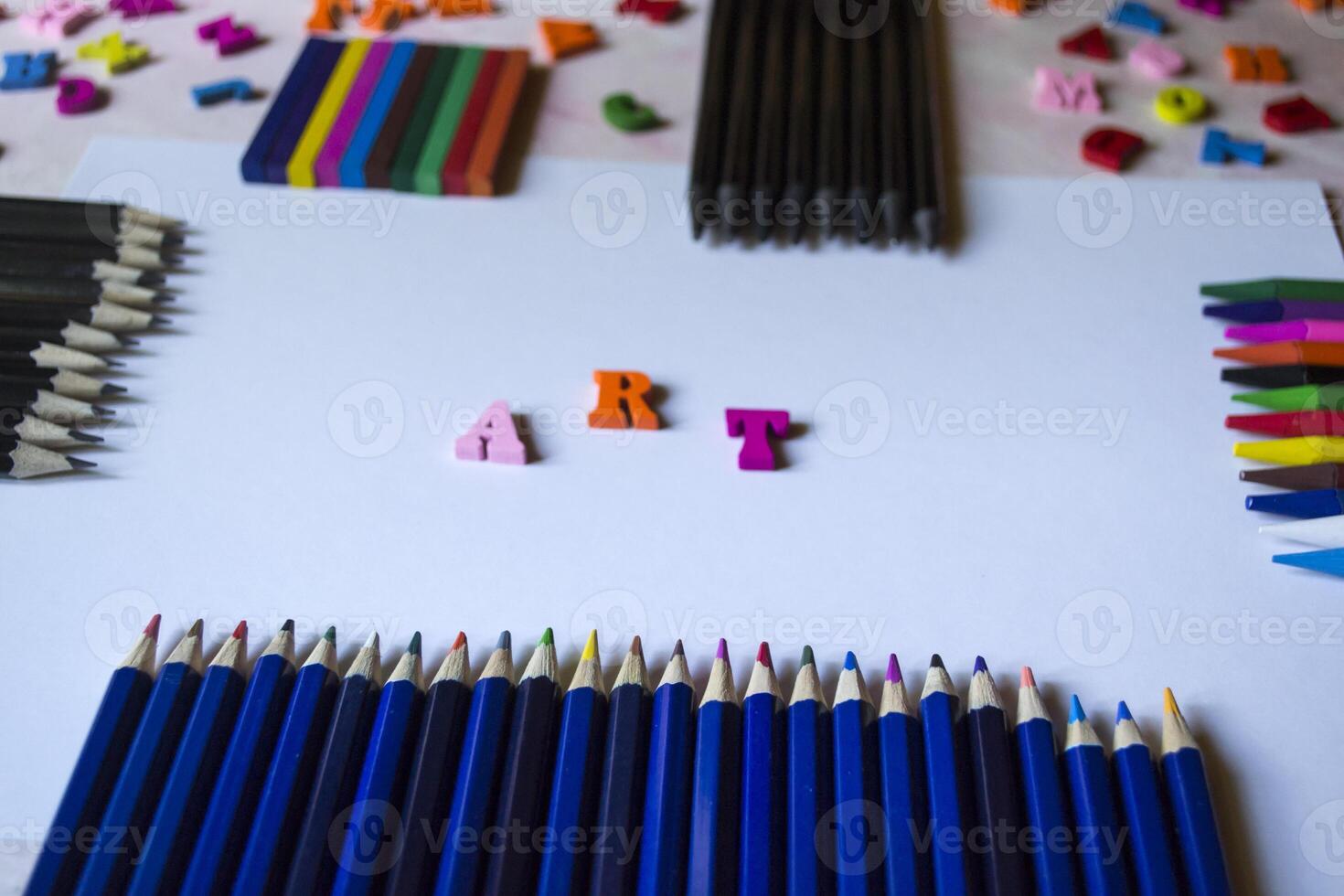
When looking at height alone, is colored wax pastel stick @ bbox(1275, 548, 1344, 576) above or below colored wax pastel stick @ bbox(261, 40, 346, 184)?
below

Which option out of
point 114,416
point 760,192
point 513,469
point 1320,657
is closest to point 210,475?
point 114,416

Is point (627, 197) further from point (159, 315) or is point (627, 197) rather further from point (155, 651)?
point (155, 651)

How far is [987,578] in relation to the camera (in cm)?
90

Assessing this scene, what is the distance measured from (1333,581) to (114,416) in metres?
1.04

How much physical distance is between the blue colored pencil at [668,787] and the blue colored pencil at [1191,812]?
323 millimetres

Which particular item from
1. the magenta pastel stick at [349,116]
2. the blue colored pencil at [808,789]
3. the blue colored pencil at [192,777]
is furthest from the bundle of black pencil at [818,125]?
the blue colored pencil at [192,777]

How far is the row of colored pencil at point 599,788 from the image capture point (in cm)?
71

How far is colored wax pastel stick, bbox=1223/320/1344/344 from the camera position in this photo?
3.34ft

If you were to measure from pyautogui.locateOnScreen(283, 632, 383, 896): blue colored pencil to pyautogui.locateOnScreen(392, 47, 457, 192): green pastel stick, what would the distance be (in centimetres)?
55

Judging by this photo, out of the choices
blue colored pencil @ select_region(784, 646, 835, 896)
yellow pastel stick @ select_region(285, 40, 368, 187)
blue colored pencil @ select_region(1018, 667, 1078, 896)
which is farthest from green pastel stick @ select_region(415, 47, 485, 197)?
A: blue colored pencil @ select_region(1018, 667, 1078, 896)

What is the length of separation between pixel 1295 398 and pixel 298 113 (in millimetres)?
1040

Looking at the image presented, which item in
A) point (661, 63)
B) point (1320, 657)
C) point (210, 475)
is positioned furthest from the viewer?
point (661, 63)

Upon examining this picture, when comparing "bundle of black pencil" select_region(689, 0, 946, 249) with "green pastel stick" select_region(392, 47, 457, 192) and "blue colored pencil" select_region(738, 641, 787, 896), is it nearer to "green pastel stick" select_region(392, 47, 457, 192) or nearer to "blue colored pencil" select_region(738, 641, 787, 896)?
"green pastel stick" select_region(392, 47, 457, 192)

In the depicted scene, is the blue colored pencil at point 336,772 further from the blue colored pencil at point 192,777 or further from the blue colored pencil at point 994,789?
the blue colored pencil at point 994,789
